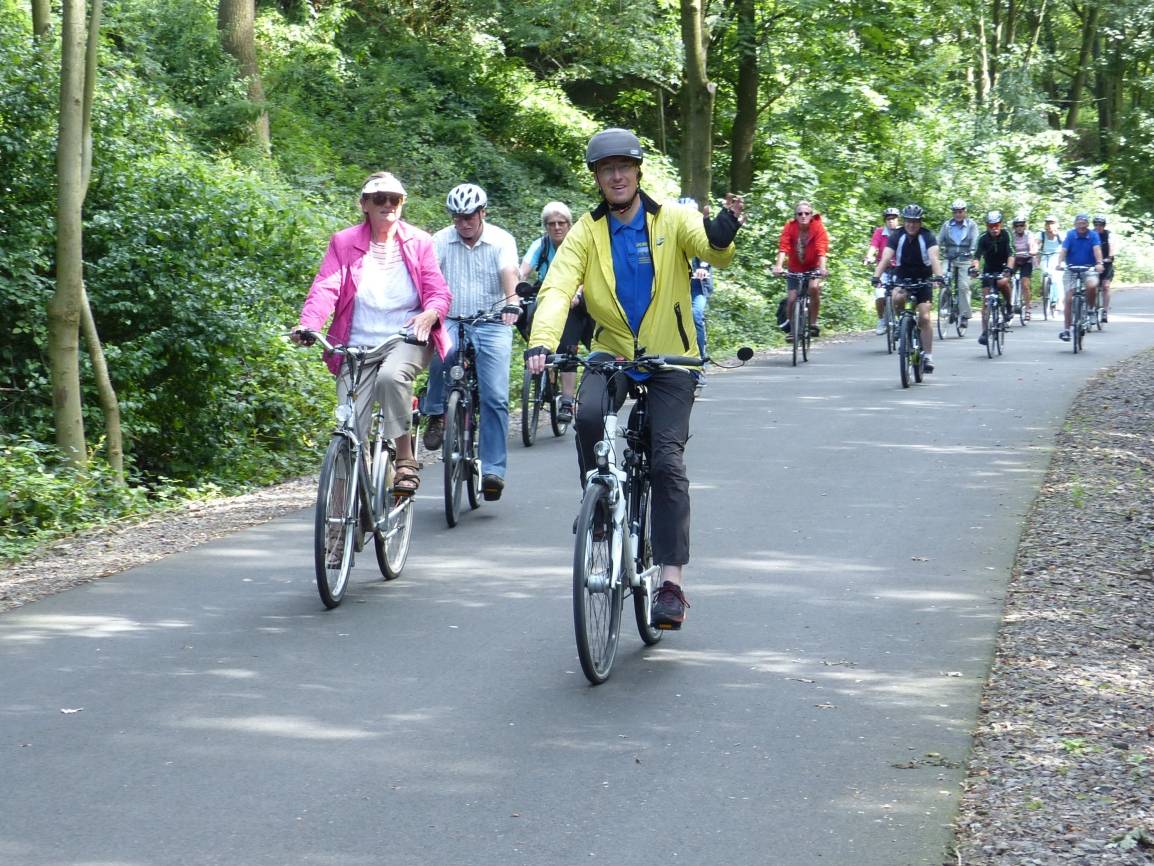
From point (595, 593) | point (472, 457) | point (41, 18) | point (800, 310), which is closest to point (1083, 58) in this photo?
point (800, 310)

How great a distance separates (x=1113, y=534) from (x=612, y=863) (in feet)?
18.9

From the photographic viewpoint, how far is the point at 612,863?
4.59 meters

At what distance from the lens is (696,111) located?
28078mm

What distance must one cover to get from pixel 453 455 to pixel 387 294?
195 cm

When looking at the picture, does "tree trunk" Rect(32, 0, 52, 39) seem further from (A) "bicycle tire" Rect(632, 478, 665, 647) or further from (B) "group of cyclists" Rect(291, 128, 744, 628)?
(A) "bicycle tire" Rect(632, 478, 665, 647)

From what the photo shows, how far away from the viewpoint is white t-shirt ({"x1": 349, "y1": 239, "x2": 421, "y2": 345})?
841cm

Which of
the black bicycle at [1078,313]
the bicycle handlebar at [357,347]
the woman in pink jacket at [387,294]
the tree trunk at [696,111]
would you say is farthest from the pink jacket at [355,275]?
the tree trunk at [696,111]

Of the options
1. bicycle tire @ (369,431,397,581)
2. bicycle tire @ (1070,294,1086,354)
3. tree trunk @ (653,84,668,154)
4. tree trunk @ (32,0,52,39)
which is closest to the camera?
bicycle tire @ (369,431,397,581)

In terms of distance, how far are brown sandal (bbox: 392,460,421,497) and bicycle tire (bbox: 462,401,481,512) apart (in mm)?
1724

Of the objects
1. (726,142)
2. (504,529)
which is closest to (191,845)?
(504,529)

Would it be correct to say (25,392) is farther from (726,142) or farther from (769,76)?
(726,142)

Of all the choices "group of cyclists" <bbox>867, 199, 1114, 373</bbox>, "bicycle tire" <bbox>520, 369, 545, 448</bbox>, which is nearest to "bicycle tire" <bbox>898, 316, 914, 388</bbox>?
"group of cyclists" <bbox>867, 199, 1114, 373</bbox>

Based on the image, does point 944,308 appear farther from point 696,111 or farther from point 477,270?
point 477,270

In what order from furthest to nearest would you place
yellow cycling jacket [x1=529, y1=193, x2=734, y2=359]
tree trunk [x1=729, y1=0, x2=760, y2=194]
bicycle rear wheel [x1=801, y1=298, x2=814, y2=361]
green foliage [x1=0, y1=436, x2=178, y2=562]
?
tree trunk [x1=729, y1=0, x2=760, y2=194] → bicycle rear wheel [x1=801, y1=298, x2=814, y2=361] → green foliage [x1=0, y1=436, x2=178, y2=562] → yellow cycling jacket [x1=529, y1=193, x2=734, y2=359]
